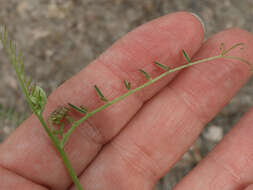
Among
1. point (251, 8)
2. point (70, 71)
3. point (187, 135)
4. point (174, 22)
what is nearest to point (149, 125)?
point (187, 135)

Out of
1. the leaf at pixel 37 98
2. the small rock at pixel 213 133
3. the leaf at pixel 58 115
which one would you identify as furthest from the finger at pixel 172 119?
the small rock at pixel 213 133

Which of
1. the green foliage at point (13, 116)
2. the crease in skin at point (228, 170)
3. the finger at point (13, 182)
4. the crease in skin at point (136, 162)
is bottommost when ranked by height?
the crease in skin at point (228, 170)

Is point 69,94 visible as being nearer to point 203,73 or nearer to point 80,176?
point 80,176

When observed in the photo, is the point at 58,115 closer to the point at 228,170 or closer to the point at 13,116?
the point at 228,170

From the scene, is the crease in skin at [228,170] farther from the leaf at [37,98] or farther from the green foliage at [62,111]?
the leaf at [37,98]

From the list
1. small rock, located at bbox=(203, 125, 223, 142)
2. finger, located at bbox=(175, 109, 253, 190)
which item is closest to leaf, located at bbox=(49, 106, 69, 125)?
finger, located at bbox=(175, 109, 253, 190)

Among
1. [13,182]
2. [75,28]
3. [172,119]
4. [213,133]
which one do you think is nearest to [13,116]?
[75,28]
